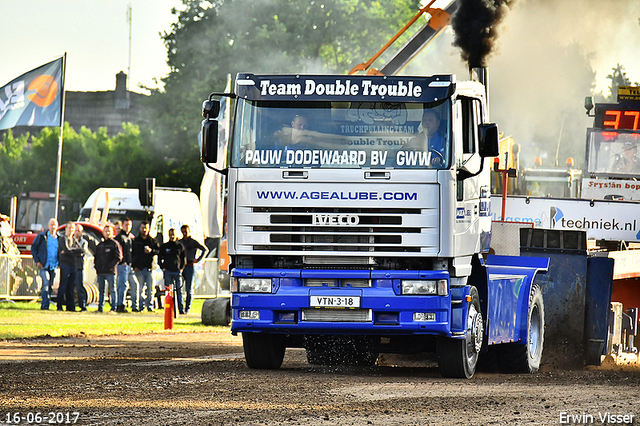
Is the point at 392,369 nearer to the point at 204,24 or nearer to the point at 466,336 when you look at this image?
the point at 466,336

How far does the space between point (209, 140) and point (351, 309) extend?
2353 mm

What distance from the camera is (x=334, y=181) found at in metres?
11.8

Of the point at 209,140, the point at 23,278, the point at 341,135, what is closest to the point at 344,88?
the point at 341,135

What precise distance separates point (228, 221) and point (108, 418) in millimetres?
3807

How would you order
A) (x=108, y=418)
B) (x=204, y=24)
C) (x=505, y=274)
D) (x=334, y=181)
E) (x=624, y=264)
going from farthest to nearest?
(x=204, y=24) → (x=624, y=264) → (x=505, y=274) → (x=334, y=181) → (x=108, y=418)

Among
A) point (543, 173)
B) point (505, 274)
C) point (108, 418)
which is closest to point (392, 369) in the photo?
point (505, 274)

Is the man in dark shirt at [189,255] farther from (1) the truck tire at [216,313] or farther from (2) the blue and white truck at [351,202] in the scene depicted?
(2) the blue and white truck at [351,202]

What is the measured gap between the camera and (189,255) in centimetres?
2452

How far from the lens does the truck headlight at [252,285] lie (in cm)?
1203

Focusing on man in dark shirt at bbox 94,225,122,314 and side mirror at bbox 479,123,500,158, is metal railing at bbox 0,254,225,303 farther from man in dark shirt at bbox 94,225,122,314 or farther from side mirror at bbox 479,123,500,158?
side mirror at bbox 479,123,500,158

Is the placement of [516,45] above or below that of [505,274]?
above

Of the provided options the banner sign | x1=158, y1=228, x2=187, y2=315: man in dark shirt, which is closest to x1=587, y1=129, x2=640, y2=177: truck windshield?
x1=158, y1=228, x2=187, y2=315: man in dark shirt

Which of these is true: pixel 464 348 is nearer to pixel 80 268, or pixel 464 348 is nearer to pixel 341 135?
pixel 341 135

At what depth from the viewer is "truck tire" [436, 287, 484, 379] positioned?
12273 millimetres
